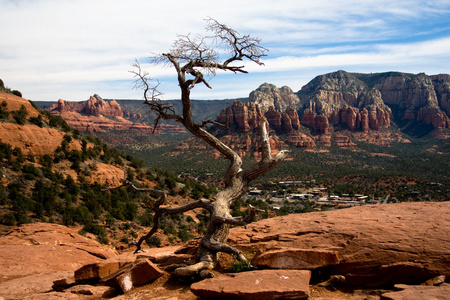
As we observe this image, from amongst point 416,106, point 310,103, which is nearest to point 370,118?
point 310,103

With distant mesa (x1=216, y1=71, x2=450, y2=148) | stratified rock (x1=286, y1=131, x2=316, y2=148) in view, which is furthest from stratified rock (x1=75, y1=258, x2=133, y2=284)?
stratified rock (x1=286, y1=131, x2=316, y2=148)

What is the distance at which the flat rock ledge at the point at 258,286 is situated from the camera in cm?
544

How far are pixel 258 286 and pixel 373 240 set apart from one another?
3186mm

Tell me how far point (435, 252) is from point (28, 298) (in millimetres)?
A: 8678

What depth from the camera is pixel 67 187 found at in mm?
23609

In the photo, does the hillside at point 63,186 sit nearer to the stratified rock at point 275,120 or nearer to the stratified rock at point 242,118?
the stratified rock at point 242,118

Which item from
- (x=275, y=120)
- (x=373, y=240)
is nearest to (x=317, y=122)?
(x=275, y=120)

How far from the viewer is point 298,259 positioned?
6711 mm

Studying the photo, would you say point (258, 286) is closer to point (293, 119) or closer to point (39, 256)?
point (39, 256)

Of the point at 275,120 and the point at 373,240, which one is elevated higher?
the point at 275,120

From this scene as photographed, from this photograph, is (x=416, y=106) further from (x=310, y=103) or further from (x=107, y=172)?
(x=107, y=172)

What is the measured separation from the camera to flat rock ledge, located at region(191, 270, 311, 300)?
17.9ft

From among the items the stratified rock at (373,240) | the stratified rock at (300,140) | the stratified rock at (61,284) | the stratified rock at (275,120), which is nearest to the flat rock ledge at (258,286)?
the stratified rock at (373,240)

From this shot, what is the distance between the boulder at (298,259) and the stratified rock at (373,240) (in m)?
0.29
